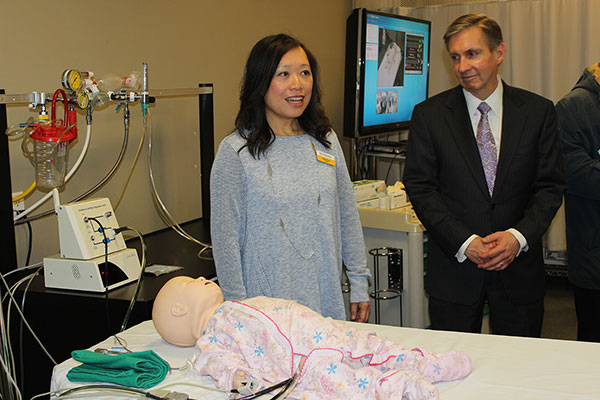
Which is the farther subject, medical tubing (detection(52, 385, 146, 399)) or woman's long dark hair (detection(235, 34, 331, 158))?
woman's long dark hair (detection(235, 34, 331, 158))

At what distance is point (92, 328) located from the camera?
2.21 m

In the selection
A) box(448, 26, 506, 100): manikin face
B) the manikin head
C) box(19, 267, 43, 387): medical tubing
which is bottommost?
box(19, 267, 43, 387): medical tubing

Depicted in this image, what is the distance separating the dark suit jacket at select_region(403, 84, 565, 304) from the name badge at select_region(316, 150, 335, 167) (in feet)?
1.37

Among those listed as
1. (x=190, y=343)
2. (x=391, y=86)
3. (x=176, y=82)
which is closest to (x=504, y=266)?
(x=190, y=343)

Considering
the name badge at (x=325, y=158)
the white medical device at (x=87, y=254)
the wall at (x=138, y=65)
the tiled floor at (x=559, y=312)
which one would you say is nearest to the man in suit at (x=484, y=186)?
the name badge at (x=325, y=158)

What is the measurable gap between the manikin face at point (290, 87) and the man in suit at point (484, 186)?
56 centimetres

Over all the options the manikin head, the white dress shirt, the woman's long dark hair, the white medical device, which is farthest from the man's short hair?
the white medical device

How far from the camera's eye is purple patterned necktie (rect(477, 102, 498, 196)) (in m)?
2.30

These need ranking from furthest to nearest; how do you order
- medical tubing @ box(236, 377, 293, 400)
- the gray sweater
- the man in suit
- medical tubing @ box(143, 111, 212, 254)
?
medical tubing @ box(143, 111, 212, 254), the man in suit, the gray sweater, medical tubing @ box(236, 377, 293, 400)

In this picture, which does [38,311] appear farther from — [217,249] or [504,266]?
[504,266]

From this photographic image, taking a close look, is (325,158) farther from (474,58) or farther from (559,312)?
(559,312)

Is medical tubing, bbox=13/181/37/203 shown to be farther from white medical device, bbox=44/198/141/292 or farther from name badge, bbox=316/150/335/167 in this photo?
name badge, bbox=316/150/335/167

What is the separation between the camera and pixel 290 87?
79.8 inches

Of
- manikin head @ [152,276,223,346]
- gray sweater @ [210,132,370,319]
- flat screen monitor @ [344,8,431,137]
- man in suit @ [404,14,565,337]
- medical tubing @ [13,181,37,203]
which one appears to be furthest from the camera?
flat screen monitor @ [344,8,431,137]
